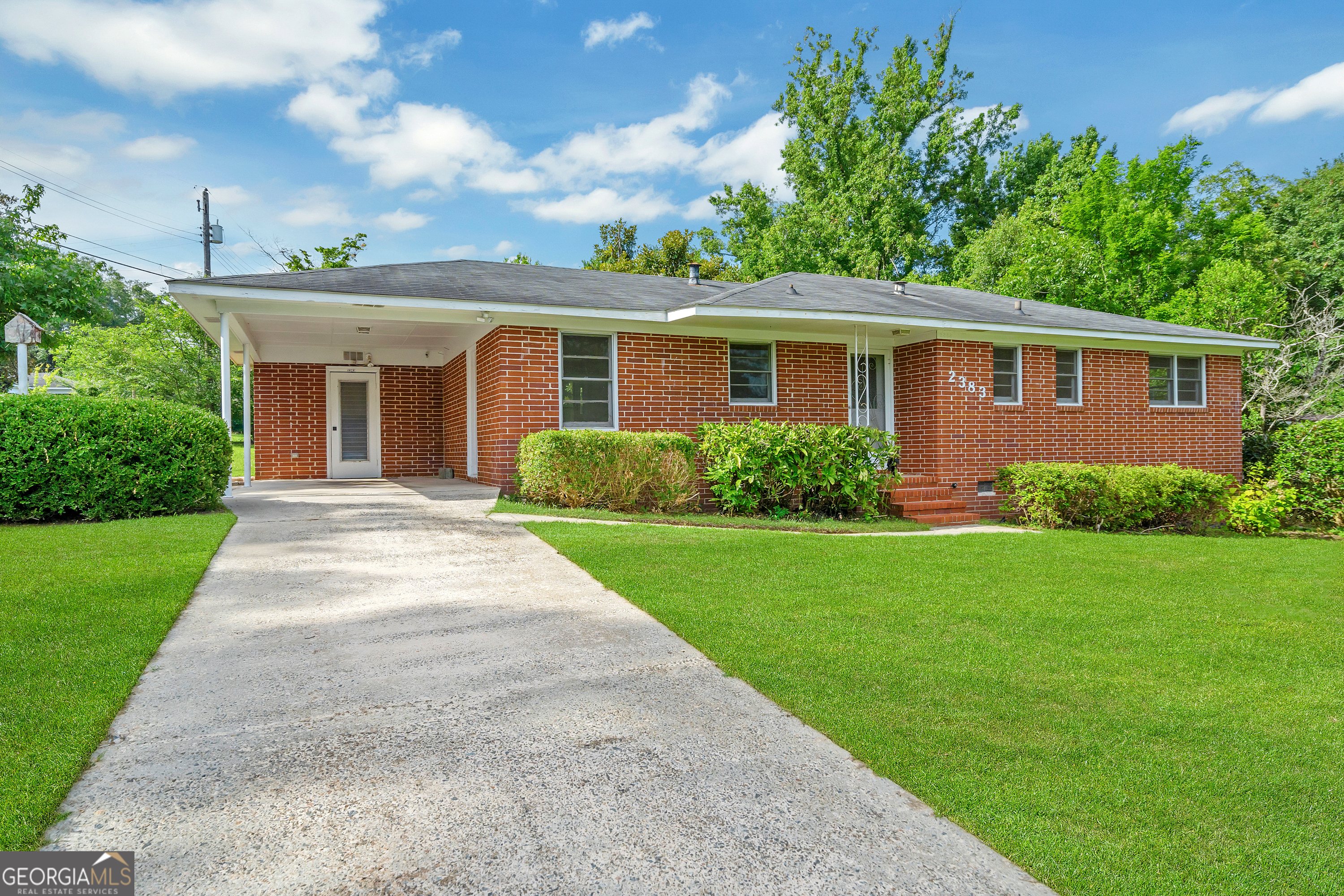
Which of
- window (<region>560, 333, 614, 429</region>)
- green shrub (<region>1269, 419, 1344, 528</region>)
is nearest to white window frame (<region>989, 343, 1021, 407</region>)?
green shrub (<region>1269, 419, 1344, 528</region>)

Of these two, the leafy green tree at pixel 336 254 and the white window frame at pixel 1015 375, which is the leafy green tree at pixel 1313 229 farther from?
the leafy green tree at pixel 336 254

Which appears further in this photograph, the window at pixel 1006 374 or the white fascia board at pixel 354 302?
the window at pixel 1006 374

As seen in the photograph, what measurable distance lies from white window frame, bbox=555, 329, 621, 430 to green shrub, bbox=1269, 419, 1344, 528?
11581mm

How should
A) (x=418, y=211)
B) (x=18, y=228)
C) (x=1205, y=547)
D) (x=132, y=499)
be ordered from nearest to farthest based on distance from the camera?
1. (x=132, y=499)
2. (x=1205, y=547)
3. (x=18, y=228)
4. (x=418, y=211)

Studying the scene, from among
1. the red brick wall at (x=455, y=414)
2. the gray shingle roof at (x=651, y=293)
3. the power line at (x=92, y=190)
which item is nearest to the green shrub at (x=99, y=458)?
the gray shingle roof at (x=651, y=293)

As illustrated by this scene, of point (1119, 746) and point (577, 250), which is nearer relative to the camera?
point (1119, 746)

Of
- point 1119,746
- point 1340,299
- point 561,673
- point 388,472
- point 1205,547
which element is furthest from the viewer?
point 1340,299

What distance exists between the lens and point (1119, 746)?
3062 millimetres

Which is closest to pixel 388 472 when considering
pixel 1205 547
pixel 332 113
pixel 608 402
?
pixel 608 402

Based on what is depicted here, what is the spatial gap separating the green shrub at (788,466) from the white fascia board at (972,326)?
1693 mm

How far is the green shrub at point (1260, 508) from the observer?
12.1 meters

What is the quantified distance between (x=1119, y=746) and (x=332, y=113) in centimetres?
3033

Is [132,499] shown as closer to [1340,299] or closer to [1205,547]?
[1205,547]

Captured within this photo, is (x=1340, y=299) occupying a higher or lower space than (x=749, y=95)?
lower
